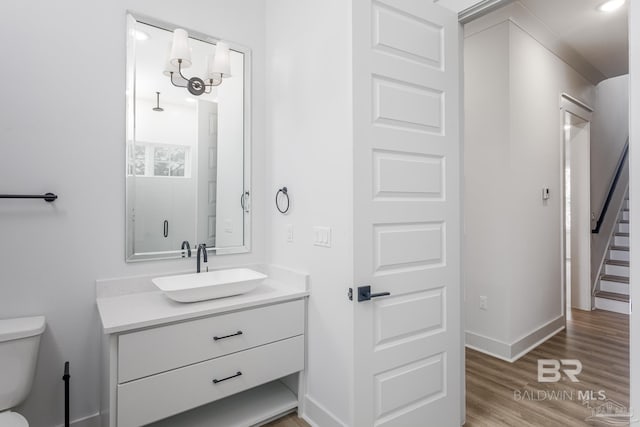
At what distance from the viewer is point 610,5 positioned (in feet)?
9.37

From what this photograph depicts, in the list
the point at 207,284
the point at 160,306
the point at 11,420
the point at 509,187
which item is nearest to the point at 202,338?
the point at 160,306

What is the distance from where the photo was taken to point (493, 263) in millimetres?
2971

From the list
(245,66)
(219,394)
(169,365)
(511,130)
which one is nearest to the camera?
(169,365)

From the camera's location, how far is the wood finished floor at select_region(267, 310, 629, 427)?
6.81 ft

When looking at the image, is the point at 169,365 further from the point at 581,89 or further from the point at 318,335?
the point at 581,89

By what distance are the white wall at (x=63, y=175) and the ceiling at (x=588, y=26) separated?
125 inches

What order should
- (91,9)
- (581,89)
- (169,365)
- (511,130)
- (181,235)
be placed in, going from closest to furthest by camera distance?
(169,365), (91,9), (181,235), (511,130), (581,89)

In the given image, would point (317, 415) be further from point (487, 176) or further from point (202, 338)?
point (487, 176)

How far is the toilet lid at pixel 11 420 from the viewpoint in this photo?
1342 millimetres

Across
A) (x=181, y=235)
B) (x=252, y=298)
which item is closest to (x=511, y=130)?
(x=252, y=298)

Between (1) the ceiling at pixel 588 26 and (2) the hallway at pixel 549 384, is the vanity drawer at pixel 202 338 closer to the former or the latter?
(2) the hallway at pixel 549 384

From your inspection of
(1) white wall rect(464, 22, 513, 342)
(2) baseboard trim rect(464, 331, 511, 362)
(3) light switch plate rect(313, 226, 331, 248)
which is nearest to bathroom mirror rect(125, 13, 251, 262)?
(3) light switch plate rect(313, 226, 331, 248)

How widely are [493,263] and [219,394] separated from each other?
240cm

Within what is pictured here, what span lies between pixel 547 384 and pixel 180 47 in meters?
3.34
